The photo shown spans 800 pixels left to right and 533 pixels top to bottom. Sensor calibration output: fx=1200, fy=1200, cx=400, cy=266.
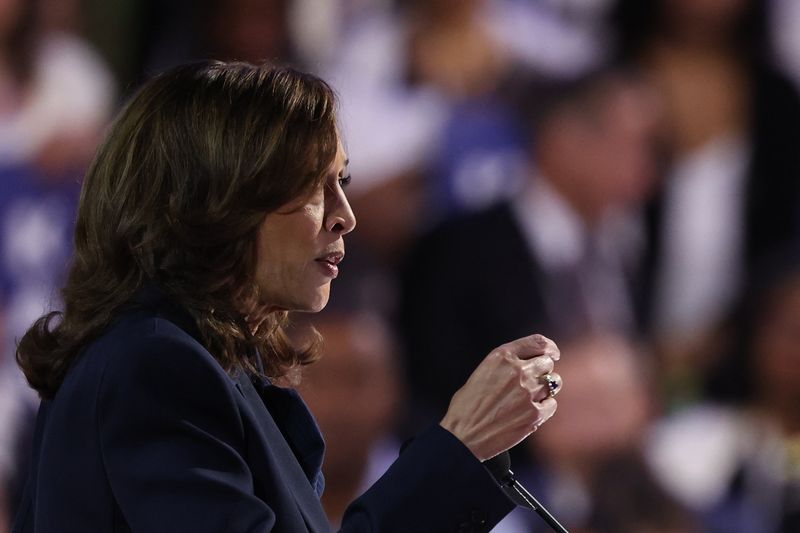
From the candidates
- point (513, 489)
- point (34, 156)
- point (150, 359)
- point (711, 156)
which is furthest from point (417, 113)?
point (150, 359)

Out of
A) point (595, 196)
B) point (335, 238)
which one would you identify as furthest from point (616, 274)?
point (335, 238)

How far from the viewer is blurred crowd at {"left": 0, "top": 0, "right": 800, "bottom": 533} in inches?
134

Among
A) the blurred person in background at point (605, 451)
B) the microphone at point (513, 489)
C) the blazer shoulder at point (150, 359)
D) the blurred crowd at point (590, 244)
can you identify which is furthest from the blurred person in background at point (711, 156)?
the blazer shoulder at point (150, 359)

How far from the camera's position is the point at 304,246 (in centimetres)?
133

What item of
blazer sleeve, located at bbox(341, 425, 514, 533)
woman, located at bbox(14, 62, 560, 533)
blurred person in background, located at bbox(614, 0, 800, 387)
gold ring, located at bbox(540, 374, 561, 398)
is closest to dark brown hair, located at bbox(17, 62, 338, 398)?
woman, located at bbox(14, 62, 560, 533)

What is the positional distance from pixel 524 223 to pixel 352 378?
2.20 feet

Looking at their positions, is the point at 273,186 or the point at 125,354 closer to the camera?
the point at 125,354

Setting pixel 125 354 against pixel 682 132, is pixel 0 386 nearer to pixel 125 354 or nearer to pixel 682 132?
pixel 682 132

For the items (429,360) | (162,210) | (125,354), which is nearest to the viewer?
(125,354)

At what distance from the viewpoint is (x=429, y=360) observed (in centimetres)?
344

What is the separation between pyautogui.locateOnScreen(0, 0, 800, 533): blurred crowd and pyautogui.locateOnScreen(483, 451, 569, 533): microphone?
6.76 ft

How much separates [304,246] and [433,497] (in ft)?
1.04

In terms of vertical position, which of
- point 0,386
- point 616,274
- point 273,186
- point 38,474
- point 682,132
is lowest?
point 0,386

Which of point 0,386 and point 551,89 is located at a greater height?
point 551,89
